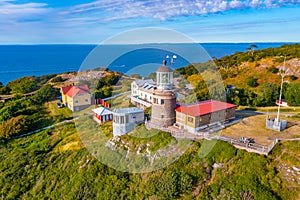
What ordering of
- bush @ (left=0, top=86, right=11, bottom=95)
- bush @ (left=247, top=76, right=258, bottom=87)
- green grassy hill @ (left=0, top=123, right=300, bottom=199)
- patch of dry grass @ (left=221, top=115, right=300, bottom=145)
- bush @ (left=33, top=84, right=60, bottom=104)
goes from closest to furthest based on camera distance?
1. green grassy hill @ (left=0, top=123, right=300, bottom=199)
2. patch of dry grass @ (left=221, top=115, right=300, bottom=145)
3. bush @ (left=247, top=76, right=258, bottom=87)
4. bush @ (left=33, top=84, right=60, bottom=104)
5. bush @ (left=0, top=86, right=11, bottom=95)

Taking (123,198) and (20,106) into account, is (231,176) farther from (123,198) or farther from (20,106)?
(20,106)

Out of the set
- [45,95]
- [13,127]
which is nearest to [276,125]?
[13,127]

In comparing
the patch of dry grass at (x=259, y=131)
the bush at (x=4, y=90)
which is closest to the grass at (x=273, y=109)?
the patch of dry grass at (x=259, y=131)

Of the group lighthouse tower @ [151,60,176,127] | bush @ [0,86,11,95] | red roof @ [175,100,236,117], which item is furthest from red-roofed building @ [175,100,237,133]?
bush @ [0,86,11,95]

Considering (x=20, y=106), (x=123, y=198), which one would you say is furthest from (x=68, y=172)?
(x=20, y=106)

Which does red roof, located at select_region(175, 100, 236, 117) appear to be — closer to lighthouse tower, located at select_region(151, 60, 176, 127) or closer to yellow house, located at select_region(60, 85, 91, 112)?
lighthouse tower, located at select_region(151, 60, 176, 127)

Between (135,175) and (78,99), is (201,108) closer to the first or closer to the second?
A: (135,175)

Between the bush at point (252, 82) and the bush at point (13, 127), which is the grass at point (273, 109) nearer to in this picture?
the bush at point (252, 82)
